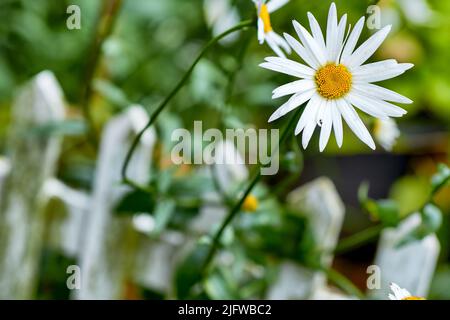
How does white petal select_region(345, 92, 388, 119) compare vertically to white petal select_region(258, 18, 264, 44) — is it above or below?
below

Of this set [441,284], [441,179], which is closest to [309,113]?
[441,179]

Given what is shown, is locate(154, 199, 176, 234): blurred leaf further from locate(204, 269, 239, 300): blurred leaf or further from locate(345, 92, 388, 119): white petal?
locate(345, 92, 388, 119): white petal

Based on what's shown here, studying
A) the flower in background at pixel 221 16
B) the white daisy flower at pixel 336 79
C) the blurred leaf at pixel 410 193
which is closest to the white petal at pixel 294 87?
the white daisy flower at pixel 336 79

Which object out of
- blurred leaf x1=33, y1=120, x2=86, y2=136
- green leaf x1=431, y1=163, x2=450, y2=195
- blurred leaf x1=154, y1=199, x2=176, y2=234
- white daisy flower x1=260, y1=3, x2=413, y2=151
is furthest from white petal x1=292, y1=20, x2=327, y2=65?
blurred leaf x1=33, y1=120, x2=86, y2=136

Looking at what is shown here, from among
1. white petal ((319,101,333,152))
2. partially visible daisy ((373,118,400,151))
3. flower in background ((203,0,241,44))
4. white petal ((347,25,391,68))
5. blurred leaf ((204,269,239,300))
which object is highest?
flower in background ((203,0,241,44))

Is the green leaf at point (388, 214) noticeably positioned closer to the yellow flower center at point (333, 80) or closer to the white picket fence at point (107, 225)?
the white picket fence at point (107, 225)

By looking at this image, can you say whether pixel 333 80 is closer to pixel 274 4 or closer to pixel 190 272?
pixel 274 4
